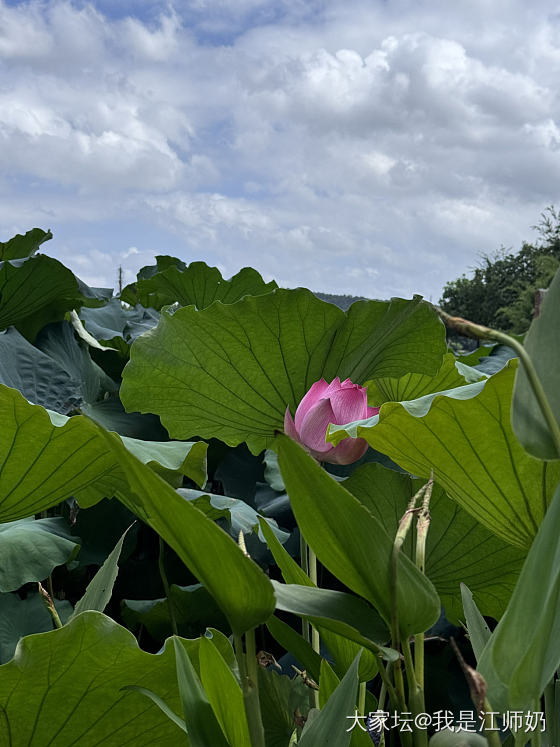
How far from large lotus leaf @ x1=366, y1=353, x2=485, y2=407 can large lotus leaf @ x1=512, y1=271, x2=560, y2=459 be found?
0.62m

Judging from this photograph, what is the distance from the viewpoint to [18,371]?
116 centimetres

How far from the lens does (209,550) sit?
0.27 m

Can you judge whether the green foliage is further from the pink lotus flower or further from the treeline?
the treeline

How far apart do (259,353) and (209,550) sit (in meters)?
0.55

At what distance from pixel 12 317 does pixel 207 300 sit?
18.6 inches

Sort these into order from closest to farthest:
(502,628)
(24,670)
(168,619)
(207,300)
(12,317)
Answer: (502,628) < (24,670) < (168,619) < (12,317) < (207,300)

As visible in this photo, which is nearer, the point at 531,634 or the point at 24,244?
the point at 531,634

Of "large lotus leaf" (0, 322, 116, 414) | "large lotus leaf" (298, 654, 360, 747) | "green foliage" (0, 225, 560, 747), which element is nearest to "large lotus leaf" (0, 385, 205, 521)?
"green foliage" (0, 225, 560, 747)

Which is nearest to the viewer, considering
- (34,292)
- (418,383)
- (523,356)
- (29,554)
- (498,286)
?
(523,356)

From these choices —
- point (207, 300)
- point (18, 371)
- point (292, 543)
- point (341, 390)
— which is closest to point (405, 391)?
point (292, 543)

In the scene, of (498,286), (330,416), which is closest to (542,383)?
(330,416)

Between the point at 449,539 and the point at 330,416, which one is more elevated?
the point at 330,416

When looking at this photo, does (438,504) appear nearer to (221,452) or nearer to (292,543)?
(292,543)

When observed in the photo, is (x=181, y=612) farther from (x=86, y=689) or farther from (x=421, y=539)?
(x=421, y=539)
